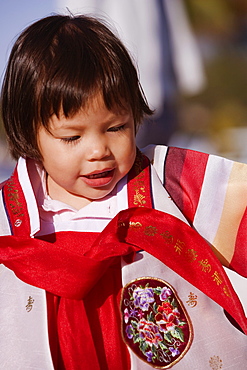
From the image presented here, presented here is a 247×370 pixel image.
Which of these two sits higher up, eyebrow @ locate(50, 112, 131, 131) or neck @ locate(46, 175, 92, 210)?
eyebrow @ locate(50, 112, 131, 131)

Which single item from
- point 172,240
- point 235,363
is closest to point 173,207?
point 172,240

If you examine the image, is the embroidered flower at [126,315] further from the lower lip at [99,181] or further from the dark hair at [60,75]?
the dark hair at [60,75]

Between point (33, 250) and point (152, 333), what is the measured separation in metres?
0.25

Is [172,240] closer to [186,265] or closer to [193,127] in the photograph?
[186,265]

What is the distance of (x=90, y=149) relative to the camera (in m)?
0.97

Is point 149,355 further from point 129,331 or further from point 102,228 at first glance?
point 102,228

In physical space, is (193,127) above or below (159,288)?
above

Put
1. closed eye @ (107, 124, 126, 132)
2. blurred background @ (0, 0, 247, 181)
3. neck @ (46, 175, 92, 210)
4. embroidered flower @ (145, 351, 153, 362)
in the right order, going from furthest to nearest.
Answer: blurred background @ (0, 0, 247, 181), neck @ (46, 175, 92, 210), closed eye @ (107, 124, 126, 132), embroidered flower @ (145, 351, 153, 362)

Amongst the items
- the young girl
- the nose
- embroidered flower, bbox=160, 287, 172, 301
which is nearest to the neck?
the young girl

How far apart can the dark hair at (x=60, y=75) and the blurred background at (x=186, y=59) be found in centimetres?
36

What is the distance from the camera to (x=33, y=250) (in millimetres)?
935

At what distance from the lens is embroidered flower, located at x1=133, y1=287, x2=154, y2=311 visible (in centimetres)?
92

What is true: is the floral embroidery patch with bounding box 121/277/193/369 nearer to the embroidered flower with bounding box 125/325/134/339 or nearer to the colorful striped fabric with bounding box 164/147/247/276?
the embroidered flower with bounding box 125/325/134/339

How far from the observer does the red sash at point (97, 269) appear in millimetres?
904
